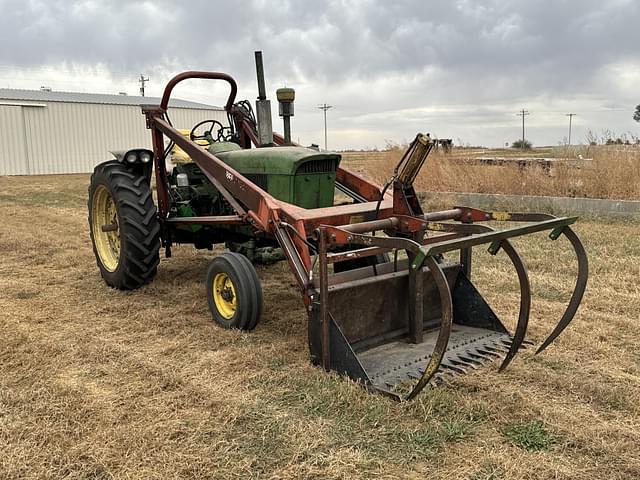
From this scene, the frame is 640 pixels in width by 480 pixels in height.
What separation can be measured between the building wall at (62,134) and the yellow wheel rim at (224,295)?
2242 cm

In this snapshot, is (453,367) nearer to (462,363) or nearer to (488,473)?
(462,363)

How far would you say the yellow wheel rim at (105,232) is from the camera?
5.45 meters

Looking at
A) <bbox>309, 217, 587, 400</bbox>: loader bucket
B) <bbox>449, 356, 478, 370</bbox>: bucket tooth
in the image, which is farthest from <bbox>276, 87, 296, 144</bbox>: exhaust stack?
<bbox>449, 356, 478, 370</bbox>: bucket tooth

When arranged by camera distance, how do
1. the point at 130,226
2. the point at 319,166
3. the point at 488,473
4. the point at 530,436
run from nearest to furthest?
1. the point at 488,473
2. the point at 530,436
3. the point at 319,166
4. the point at 130,226

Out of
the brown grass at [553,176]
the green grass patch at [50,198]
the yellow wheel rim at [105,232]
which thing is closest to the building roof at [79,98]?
the green grass patch at [50,198]

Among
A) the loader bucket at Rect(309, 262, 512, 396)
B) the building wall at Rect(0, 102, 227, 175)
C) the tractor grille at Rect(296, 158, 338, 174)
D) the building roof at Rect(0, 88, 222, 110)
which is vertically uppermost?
the building roof at Rect(0, 88, 222, 110)

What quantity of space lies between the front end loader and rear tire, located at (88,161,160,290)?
0.04 feet

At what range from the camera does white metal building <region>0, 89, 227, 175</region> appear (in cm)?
2369

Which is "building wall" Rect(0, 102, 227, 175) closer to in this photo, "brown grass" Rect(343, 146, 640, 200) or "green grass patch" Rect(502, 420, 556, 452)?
"brown grass" Rect(343, 146, 640, 200)

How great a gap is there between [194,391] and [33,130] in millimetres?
24503

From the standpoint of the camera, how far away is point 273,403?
2957 millimetres

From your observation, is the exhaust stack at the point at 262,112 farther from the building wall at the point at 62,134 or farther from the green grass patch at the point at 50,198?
the building wall at the point at 62,134

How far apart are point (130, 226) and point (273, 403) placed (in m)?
2.37

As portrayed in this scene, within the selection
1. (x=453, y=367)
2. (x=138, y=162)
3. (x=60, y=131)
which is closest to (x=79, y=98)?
(x=60, y=131)
